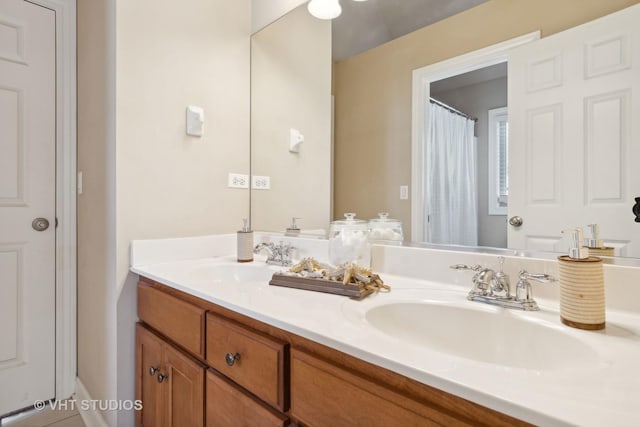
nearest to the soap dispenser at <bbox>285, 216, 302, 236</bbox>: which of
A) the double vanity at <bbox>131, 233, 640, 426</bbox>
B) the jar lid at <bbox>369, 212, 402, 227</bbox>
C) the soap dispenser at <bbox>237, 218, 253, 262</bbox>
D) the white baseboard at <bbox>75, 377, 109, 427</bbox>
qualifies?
the soap dispenser at <bbox>237, 218, 253, 262</bbox>

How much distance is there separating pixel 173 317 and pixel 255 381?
0.46 m

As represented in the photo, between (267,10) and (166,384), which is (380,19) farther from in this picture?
(166,384)

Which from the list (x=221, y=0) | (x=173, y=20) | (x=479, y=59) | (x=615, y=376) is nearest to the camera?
(x=615, y=376)

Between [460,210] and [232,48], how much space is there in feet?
4.40

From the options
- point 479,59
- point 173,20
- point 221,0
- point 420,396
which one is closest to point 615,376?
point 420,396

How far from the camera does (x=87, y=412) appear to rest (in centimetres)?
153

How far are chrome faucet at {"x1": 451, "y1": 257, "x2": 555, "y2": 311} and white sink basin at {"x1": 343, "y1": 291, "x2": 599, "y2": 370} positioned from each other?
0.03 metres

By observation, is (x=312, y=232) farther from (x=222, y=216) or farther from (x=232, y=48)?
(x=232, y=48)

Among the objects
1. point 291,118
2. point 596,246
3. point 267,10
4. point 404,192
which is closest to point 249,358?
point 404,192

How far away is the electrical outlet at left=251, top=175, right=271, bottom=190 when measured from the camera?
5.58 ft

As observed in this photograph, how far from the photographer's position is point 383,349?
20.7 inches
